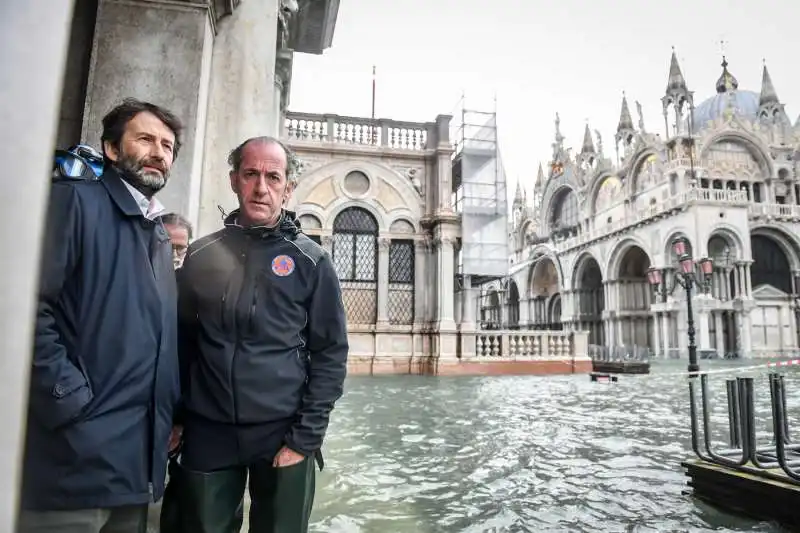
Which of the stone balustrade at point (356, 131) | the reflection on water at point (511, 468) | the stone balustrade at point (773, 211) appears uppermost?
the stone balustrade at point (773, 211)

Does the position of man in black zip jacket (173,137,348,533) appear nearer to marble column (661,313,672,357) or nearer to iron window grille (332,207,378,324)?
iron window grille (332,207,378,324)

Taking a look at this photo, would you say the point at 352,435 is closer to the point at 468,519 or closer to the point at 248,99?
the point at 468,519

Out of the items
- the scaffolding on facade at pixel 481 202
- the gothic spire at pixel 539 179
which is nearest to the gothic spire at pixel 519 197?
the gothic spire at pixel 539 179

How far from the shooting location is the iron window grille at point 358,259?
56.0ft

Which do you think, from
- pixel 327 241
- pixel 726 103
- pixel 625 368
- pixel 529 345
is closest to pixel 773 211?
pixel 726 103

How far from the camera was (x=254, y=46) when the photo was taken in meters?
4.39

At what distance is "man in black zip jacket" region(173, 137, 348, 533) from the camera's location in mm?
1870

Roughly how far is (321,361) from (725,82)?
5247 centimetres

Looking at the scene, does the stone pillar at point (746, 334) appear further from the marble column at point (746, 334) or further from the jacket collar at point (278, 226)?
the jacket collar at point (278, 226)

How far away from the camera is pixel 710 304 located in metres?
29.4

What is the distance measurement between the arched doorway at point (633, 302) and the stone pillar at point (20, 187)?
1495 inches

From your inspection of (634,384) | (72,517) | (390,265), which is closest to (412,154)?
(390,265)

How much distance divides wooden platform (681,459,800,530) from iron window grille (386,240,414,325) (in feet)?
43.6

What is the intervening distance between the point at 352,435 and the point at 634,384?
965 cm
